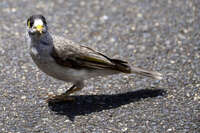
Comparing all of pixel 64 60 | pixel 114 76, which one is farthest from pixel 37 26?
pixel 114 76

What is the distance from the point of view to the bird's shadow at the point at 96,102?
6339 millimetres

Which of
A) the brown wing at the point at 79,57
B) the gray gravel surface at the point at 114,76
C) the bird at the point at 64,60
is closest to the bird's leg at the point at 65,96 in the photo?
the bird at the point at 64,60

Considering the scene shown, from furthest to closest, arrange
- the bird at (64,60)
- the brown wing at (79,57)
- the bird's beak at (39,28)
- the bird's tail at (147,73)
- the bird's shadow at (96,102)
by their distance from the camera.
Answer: the bird's tail at (147,73)
the bird's shadow at (96,102)
the brown wing at (79,57)
the bird at (64,60)
the bird's beak at (39,28)

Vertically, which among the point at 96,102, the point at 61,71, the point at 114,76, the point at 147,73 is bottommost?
the point at 96,102

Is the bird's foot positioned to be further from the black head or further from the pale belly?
the black head

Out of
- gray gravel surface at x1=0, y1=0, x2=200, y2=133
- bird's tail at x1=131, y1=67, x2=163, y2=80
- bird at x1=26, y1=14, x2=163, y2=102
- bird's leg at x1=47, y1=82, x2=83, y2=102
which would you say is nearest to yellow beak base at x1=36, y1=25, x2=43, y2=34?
bird at x1=26, y1=14, x2=163, y2=102

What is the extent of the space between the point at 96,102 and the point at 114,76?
1.00m

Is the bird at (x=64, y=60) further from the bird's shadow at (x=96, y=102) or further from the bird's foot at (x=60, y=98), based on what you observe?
the bird's shadow at (x=96, y=102)

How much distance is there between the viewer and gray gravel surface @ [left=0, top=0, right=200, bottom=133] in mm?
6027

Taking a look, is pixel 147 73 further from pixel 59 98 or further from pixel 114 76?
pixel 59 98

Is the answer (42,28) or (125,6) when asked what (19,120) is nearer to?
(42,28)

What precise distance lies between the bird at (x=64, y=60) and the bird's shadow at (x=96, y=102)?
0.55 feet

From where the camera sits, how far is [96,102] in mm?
6594

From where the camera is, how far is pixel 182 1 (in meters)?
10.2
